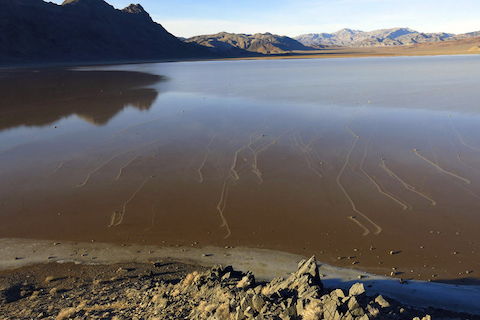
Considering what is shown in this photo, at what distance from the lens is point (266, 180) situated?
1242 centimetres

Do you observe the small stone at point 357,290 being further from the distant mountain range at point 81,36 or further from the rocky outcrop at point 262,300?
the distant mountain range at point 81,36

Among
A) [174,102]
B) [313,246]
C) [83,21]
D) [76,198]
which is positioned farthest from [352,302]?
[83,21]

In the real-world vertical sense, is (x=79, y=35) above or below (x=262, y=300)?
above

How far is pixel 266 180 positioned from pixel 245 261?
4.75 meters

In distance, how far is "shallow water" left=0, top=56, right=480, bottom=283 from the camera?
29.3 feet

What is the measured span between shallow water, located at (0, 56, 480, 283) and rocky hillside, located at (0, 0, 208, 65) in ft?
245

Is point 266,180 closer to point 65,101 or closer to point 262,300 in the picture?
point 262,300

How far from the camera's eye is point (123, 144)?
56.0 feet

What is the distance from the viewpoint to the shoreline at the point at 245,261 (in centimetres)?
660

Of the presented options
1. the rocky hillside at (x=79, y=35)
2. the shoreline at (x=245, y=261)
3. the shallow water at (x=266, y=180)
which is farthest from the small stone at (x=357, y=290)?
the rocky hillside at (x=79, y=35)

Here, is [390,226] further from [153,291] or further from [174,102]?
[174,102]

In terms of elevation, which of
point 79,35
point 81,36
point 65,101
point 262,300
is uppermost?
point 79,35

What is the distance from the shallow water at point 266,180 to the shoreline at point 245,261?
353mm

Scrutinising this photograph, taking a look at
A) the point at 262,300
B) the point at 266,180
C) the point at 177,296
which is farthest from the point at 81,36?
the point at 262,300
